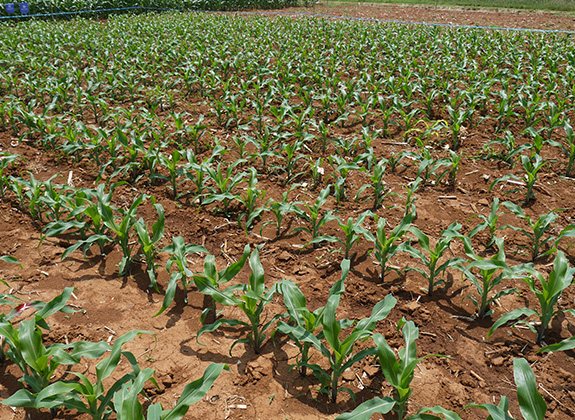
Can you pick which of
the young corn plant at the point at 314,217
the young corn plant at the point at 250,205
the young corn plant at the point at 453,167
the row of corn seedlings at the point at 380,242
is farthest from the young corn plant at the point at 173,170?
the young corn plant at the point at 453,167

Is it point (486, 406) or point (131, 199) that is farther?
point (131, 199)

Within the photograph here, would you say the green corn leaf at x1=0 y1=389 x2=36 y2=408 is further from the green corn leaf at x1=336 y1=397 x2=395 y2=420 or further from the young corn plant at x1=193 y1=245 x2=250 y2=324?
the green corn leaf at x1=336 y1=397 x2=395 y2=420

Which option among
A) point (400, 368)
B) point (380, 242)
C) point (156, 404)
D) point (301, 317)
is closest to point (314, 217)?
point (380, 242)

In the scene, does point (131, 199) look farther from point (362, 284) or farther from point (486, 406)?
point (486, 406)

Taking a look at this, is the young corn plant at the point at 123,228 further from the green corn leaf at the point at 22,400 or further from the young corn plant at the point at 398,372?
the young corn plant at the point at 398,372

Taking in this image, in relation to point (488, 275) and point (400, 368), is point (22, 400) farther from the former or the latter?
point (488, 275)

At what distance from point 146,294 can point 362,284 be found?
5.20ft

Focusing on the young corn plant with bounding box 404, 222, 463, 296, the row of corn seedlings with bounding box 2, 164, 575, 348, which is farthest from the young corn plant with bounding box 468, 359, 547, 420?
the young corn plant with bounding box 404, 222, 463, 296

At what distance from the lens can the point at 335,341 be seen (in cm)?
194

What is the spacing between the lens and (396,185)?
4176mm

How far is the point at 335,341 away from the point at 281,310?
0.81 metres

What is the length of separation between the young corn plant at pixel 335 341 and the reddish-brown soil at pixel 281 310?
98 mm

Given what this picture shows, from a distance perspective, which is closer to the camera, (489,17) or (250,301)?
(250,301)

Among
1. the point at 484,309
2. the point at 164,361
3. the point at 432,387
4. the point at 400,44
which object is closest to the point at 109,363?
the point at 164,361
